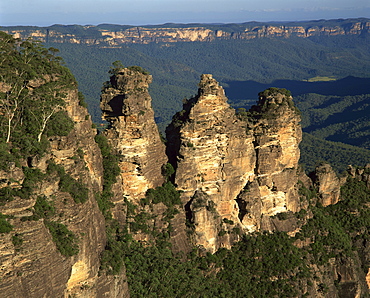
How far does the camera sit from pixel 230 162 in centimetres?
4238

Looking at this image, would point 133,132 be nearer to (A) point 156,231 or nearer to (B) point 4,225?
(A) point 156,231

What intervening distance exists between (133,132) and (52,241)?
47.0ft

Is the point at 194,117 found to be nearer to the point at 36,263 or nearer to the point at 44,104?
the point at 44,104

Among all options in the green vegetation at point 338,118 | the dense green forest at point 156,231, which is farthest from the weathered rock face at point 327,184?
the green vegetation at point 338,118

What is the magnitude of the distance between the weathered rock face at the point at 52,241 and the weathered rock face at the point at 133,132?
3.78 m

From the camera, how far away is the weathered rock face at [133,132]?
3834cm

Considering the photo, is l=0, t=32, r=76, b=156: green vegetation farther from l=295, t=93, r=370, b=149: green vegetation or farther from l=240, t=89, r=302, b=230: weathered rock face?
l=295, t=93, r=370, b=149: green vegetation

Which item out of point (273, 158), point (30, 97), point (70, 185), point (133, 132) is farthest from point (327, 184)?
point (30, 97)

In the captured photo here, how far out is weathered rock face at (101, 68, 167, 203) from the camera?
3834 cm

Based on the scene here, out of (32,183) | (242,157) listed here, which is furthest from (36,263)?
(242,157)

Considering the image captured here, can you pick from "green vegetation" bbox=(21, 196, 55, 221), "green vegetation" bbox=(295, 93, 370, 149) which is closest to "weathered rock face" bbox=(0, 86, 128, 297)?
"green vegetation" bbox=(21, 196, 55, 221)

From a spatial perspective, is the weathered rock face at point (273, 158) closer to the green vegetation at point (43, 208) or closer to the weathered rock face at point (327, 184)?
the weathered rock face at point (327, 184)

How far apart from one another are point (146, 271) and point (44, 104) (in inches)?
541

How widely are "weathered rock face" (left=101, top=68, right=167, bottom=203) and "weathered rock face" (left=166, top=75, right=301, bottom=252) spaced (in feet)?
7.59
